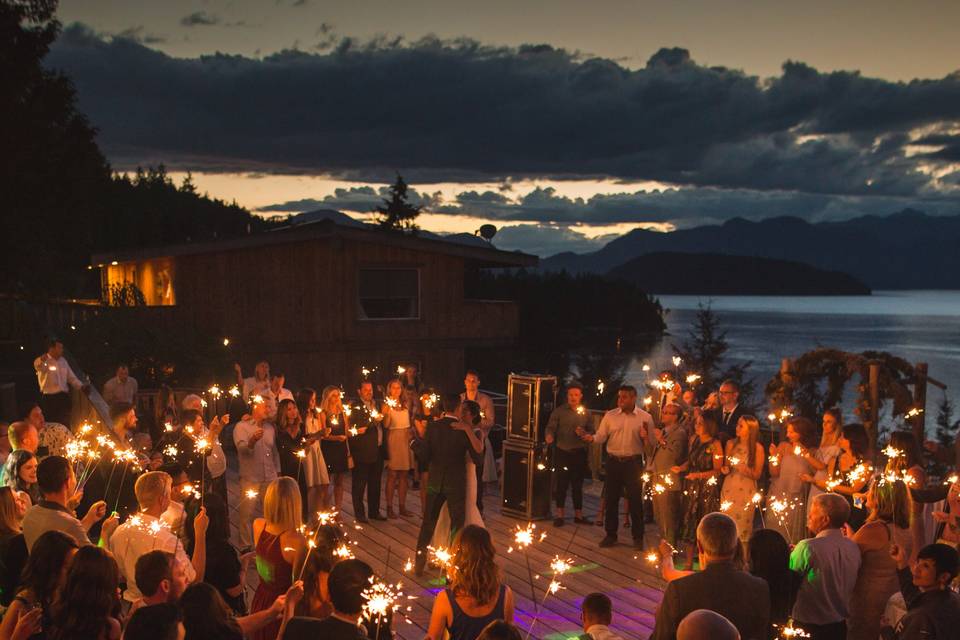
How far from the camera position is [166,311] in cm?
2127

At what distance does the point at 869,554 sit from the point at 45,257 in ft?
113

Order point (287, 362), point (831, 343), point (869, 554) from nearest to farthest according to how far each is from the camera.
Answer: point (869, 554), point (287, 362), point (831, 343)

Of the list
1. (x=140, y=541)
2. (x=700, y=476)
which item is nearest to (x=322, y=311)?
(x=700, y=476)

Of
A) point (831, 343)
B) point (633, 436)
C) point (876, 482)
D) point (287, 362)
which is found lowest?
point (831, 343)

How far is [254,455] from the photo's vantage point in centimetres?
890

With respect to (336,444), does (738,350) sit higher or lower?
lower

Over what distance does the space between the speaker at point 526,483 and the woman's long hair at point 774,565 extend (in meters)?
5.55

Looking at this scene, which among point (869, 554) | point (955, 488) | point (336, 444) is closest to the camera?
point (869, 554)

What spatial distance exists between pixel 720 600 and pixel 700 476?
445 cm

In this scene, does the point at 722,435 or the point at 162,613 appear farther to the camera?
the point at 722,435

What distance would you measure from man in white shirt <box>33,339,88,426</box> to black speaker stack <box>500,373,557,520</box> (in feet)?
23.3

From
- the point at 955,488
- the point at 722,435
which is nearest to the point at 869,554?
the point at 955,488

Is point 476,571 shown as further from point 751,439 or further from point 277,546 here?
point 751,439

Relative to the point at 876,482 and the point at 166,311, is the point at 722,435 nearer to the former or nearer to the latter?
the point at 876,482
